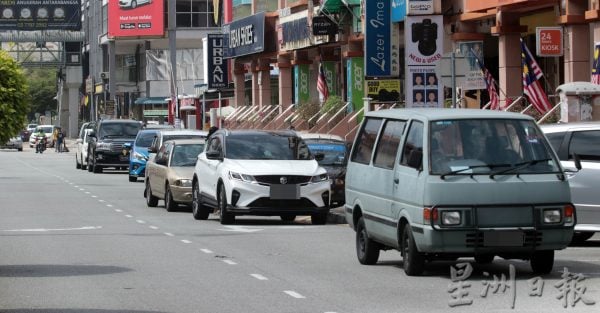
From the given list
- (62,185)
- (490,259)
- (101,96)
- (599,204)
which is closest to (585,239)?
(599,204)

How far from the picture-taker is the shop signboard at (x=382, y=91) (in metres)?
37.8

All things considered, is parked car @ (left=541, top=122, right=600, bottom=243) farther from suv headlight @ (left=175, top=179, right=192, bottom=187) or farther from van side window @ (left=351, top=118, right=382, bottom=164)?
suv headlight @ (left=175, top=179, right=192, bottom=187)

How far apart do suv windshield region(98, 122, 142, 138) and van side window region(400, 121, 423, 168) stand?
3666 cm

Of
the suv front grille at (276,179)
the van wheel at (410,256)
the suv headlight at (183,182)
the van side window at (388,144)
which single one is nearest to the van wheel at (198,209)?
the suv headlight at (183,182)

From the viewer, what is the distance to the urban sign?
66.4 meters

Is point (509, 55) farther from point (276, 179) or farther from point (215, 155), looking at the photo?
point (276, 179)

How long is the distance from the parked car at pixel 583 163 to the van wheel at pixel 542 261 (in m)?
3.32

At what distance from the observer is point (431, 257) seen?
49.7 ft

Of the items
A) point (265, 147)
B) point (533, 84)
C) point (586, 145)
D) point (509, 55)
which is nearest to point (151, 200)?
point (265, 147)

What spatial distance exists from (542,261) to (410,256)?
147 centimetres

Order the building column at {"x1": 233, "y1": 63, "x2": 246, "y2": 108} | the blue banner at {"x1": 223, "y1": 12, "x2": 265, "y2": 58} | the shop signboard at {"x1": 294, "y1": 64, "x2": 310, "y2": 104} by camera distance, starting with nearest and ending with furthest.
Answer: the shop signboard at {"x1": 294, "y1": 64, "x2": 310, "y2": 104} → the blue banner at {"x1": 223, "y1": 12, "x2": 265, "y2": 58} → the building column at {"x1": 233, "y1": 63, "x2": 246, "y2": 108}

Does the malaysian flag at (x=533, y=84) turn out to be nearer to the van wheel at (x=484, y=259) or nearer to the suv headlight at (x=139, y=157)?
the suv headlight at (x=139, y=157)

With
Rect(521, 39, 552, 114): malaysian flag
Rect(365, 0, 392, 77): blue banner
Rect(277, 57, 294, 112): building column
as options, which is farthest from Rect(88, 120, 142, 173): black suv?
Rect(521, 39, 552, 114): malaysian flag

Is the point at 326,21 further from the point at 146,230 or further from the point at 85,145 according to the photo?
the point at 146,230
